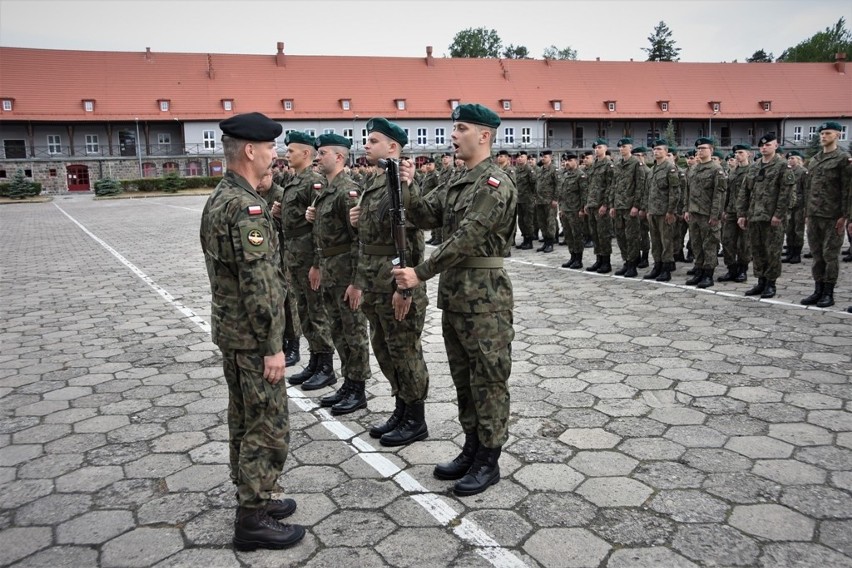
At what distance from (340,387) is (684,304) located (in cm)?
505

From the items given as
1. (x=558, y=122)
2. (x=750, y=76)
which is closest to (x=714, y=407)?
(x=558, y=122)

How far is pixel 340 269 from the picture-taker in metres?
5.06

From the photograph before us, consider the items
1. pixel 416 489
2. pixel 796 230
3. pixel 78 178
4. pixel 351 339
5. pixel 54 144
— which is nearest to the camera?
pixel 416 489

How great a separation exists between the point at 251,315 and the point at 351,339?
6.35ft

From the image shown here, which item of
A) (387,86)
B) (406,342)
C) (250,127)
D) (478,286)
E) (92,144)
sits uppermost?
(387,86)

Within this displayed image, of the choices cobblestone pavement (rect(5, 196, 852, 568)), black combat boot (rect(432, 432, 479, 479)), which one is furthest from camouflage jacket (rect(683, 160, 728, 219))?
black combat boot (rect(432, 432, 479, 479))

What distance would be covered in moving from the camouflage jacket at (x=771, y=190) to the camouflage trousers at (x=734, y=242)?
72 cm

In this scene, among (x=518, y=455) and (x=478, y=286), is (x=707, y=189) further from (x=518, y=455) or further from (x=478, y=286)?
(x=478, y=286)

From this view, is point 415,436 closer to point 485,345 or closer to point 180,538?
point 485,345

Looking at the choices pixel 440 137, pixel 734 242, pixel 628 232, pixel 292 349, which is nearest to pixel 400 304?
pixel 292 349

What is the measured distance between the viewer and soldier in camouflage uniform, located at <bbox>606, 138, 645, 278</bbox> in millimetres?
10430

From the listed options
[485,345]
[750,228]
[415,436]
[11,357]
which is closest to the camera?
[485,345]

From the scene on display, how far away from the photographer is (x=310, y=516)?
3430 millimetres

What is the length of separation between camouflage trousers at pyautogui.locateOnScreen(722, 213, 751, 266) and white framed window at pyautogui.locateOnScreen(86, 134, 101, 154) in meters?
49.2
